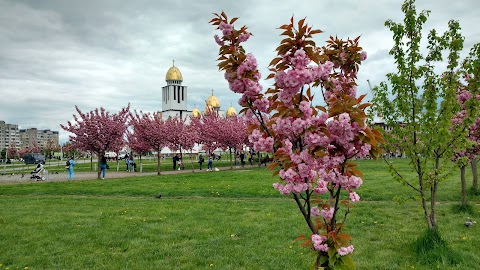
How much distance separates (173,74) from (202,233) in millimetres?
96590

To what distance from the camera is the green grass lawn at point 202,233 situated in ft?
23.4

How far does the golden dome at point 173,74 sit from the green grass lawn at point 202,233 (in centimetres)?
8999

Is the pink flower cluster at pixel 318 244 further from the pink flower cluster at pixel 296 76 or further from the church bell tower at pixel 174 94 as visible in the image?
the church bell tower at pixel 174 94

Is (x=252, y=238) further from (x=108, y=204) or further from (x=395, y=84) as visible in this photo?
(x=108, y=204)

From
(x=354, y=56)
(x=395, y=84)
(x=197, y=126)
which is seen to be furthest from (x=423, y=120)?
(x=197, y=126)

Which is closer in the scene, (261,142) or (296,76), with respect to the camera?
(296,76)

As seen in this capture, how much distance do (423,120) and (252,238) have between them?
468 centimetres

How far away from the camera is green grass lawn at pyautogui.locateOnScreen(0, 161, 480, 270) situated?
23.4ft

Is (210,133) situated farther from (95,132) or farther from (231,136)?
(95,132)

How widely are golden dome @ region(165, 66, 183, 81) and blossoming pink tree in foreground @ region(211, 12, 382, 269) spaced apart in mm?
101191

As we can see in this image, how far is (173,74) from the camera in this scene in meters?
102

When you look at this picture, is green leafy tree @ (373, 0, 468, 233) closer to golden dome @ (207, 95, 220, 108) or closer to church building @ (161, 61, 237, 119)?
church building @ (161, 61, 237, 119)

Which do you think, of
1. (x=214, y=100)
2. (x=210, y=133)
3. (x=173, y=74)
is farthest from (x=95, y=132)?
(x=214, y=100)

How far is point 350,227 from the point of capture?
9.51 meters
